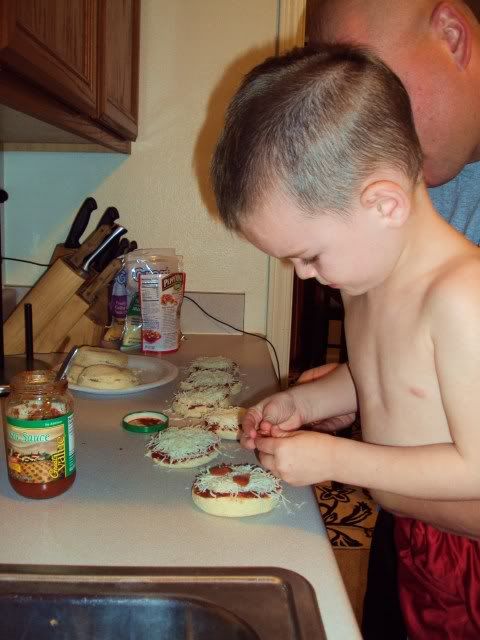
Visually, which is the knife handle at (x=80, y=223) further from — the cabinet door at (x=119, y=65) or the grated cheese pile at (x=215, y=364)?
the grated cheese pile at (x=215, y=364)

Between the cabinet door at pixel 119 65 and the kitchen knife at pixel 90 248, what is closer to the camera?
the cabinet door at pixel 119 65

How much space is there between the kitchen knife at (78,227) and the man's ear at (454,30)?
1.10m

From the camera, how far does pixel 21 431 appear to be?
0.76m

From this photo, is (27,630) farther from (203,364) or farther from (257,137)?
(203,364)

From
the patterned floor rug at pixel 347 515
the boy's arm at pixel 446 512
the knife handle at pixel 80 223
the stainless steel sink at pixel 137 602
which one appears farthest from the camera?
the patterned floor rug at pixel 347 515

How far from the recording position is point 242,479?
2.67ft

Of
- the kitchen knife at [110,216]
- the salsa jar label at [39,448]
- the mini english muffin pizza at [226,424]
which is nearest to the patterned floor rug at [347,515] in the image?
the mini english muffin pizza at [226,424]

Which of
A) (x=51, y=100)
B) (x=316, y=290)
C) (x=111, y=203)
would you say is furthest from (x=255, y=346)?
(x=316, y=290)

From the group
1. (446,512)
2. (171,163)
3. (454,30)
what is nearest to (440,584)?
(446,512)

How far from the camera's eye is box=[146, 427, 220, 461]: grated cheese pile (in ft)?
3.02

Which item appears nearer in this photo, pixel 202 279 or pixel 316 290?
→ pixel 202 279

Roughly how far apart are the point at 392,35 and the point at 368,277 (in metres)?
0.40

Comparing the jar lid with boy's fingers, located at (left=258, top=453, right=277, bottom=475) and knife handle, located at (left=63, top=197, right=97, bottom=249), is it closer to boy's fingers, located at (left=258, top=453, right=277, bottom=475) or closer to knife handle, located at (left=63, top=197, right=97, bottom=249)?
boy's fingers, located at (left=258, top=453, right=277, bottom=475)

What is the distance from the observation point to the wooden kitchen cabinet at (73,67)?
2.69 ft
